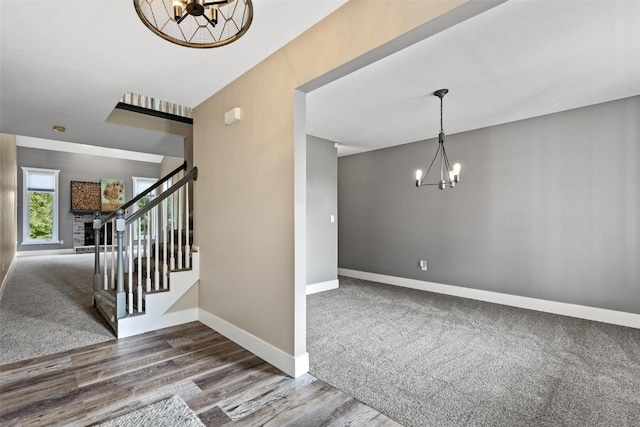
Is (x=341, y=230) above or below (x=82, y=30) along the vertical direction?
below

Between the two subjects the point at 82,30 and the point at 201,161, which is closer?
the point at 82,30

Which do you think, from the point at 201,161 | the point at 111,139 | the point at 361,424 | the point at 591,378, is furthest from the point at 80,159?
the point at 591,378

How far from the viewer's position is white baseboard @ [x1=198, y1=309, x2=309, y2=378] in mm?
2280

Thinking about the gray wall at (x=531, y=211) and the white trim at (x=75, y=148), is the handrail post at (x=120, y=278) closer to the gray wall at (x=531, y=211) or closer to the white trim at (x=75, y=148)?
the gray wall at (x=531, y=211)

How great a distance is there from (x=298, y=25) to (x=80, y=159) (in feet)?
34.5

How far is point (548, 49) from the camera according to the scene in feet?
8.00

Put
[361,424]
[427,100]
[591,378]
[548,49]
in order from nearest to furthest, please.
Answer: [361,424], [591,378], [548,49], [427,100]

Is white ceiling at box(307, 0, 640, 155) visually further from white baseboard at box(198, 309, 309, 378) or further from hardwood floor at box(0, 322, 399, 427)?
hardwood floor at box(0, 322, 399, 427)

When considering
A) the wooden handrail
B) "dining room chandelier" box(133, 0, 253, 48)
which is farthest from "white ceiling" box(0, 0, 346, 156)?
the wooden handrail

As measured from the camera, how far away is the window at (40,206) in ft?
28.5

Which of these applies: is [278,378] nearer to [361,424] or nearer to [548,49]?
[361,424]

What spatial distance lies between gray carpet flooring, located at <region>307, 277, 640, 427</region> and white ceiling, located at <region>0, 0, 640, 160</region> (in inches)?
97.9

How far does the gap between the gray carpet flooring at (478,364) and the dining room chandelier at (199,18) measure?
2261 mm

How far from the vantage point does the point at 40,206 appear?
8914 mm
